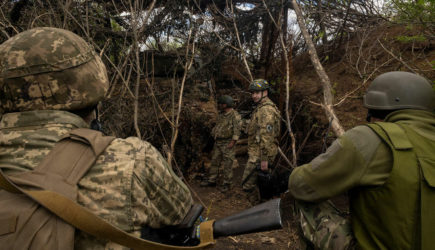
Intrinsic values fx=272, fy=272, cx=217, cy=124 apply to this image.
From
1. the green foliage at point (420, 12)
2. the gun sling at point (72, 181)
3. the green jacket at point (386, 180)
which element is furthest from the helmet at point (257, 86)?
the gun sling at point (72, 181)

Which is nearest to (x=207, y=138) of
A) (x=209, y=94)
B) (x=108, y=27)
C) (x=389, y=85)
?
(x=209, y=94)

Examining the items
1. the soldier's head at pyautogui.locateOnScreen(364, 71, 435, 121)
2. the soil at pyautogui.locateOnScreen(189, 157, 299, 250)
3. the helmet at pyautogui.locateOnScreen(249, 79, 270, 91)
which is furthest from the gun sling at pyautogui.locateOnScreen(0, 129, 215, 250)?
the helmet at pyautogui.locateOnScreen(249, 79, 270, 91)

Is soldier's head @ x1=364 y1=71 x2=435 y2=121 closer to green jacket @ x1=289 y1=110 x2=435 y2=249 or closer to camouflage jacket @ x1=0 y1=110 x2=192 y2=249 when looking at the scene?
green jacket @ x1=289 y1=110 x2=435 y2=249

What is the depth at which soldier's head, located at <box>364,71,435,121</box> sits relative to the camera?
165 centimetres

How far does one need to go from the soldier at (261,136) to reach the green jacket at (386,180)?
3.39 m

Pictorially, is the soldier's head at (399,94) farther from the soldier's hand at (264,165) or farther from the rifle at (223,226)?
the soldier's hand at (264,165)

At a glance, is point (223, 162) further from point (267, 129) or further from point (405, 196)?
point (405, 196)

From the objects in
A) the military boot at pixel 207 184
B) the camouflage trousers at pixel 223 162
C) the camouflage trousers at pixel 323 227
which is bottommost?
the military boot at pixel 207 184

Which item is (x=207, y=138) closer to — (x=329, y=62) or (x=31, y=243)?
(x=329, y=62)

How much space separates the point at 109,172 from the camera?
1.07m

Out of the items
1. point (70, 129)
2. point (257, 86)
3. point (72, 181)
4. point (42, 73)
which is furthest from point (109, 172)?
point (257, 86)

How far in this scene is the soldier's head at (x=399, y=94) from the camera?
1.65m

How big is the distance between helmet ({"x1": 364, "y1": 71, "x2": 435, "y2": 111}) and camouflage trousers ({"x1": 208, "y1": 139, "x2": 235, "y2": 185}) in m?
4.99

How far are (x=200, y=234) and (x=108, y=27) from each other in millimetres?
5974
